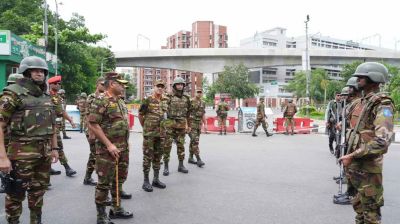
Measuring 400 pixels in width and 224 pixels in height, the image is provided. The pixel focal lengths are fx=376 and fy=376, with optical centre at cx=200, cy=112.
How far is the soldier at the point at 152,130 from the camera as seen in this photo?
247 inches

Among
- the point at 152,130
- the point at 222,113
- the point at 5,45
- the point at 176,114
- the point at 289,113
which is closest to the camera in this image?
the point at 152,130

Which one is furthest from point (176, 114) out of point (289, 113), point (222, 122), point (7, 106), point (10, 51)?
point (10, 51)

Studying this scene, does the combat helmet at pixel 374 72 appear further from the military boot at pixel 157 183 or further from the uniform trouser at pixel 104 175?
the military boot at pixel 157 183

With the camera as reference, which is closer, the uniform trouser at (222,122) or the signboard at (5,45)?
the uniform trouser at (222,122)

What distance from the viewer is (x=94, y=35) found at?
33.8 meters

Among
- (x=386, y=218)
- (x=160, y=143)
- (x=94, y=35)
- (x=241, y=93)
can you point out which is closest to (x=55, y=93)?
(x=160, y=143)

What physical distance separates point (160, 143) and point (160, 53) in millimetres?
42129

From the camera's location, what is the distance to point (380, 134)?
Result: 348 cm

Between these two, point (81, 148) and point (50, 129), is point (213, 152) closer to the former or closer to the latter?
point (81, 148)

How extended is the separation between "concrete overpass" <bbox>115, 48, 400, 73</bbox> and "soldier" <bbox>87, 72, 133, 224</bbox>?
4294 cm

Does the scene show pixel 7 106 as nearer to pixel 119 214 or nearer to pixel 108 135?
pixel 108 135

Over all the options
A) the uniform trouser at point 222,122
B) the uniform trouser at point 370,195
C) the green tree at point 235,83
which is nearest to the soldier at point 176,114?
the uniform trouser at point 370,195

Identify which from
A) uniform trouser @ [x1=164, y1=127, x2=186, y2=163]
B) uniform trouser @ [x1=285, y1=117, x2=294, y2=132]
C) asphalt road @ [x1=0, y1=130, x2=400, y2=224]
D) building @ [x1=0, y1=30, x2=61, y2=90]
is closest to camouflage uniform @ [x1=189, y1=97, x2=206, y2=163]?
asphalt road @ [x1=0, y1=130, x2=400, y2=224]

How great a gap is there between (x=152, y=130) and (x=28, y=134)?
2595 mm
